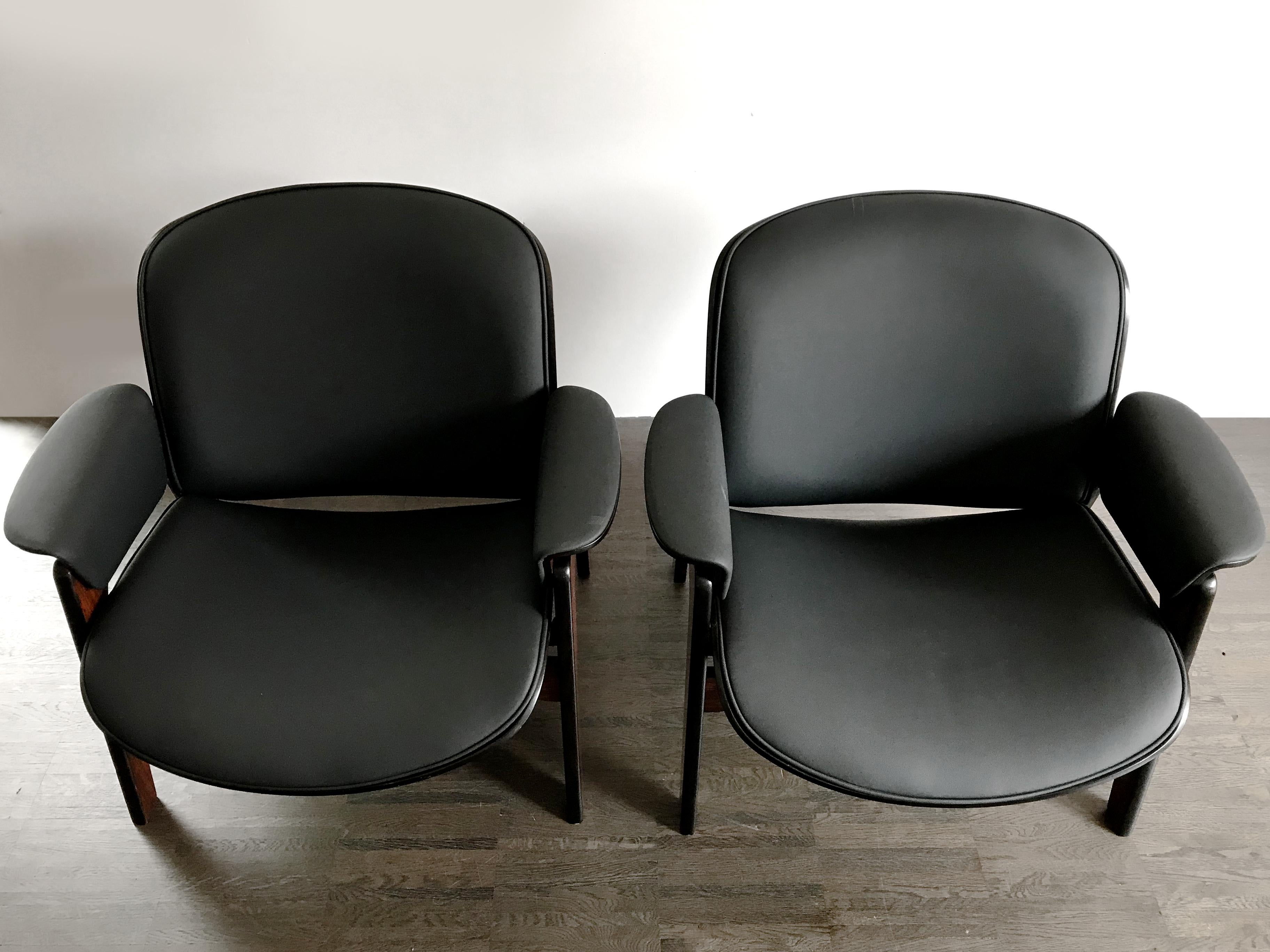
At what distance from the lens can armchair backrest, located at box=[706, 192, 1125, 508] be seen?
4.39ft

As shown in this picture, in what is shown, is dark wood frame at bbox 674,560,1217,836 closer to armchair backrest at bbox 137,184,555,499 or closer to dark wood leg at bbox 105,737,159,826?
armchair backrest at bbox 137,184,555,499

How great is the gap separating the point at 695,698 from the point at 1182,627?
2.12ft

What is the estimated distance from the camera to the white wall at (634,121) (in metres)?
1.63

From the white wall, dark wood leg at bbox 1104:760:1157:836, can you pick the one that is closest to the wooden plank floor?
dark wood leg at bbox 1104:760:1157:836

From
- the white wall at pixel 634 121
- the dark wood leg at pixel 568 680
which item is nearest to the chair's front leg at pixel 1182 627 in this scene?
the dark wood leg at pixel 568 680

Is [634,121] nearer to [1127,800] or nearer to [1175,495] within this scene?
[1175,495]

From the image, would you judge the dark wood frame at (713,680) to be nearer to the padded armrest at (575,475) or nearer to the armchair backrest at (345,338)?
the padded armrest at (575,475)

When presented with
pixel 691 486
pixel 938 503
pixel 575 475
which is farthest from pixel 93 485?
pixel 938 503

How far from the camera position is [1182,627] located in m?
1.23

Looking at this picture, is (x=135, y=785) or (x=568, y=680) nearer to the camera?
(x=568, y=680)

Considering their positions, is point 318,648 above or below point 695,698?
above

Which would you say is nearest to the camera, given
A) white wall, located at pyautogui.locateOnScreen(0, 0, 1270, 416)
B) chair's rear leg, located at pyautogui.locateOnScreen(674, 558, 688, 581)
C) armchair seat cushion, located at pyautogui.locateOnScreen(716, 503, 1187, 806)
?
armchair seat cushion, located at pyautogui.locateOnScreen(716, 503, 1187, 806)

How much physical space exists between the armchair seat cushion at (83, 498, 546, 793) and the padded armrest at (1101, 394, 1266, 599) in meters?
0.82

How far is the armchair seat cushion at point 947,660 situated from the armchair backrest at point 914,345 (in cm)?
11
